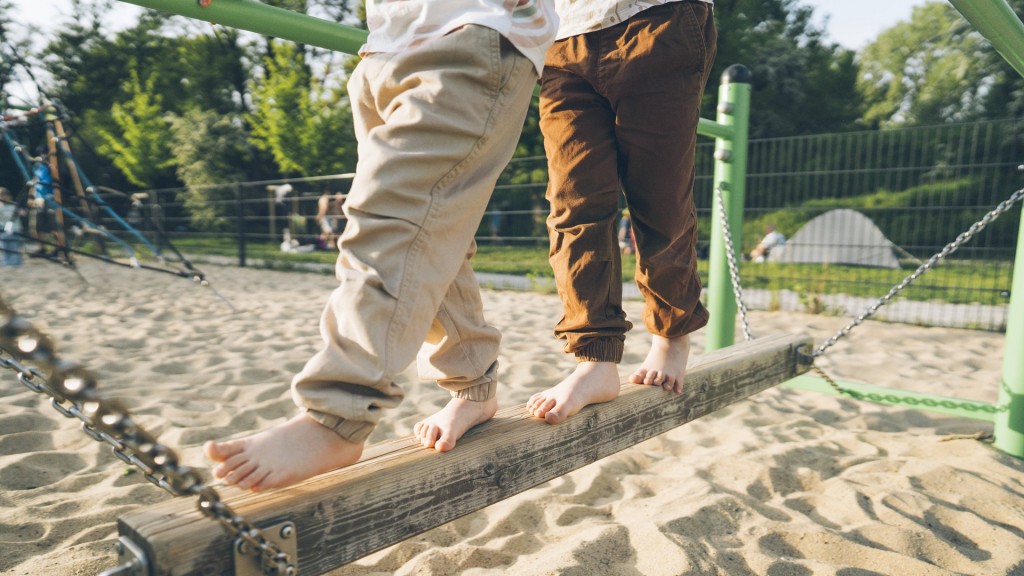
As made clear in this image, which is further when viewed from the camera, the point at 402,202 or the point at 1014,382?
the point at 1014,382

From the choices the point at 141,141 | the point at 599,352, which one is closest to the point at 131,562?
the point at 599,352

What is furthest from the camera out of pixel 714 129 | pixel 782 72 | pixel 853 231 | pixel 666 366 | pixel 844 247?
pixel 782 72

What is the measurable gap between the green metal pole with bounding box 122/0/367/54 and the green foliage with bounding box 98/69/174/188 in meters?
18.4

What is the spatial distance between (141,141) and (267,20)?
743 inches

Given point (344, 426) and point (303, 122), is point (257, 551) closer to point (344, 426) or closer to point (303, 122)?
point (344, 426)

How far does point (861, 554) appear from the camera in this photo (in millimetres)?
1562

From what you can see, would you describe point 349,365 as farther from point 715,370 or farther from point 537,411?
point 715,370

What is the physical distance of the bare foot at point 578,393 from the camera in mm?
1297

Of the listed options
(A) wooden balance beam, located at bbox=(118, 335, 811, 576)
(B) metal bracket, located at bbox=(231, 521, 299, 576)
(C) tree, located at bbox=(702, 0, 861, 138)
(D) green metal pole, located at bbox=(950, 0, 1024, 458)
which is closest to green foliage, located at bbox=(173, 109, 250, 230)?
(C) tree, located at bbox=(702, 0, 861, 138)

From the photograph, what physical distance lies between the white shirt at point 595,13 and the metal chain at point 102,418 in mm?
1089

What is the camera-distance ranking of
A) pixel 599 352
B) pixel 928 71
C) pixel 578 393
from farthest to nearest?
pixel 928 71, pixel 599 352, pixel 578 393

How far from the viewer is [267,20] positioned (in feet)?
4.51

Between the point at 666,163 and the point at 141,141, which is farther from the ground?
the point at 141,141

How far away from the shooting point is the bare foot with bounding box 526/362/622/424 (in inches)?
51.1
